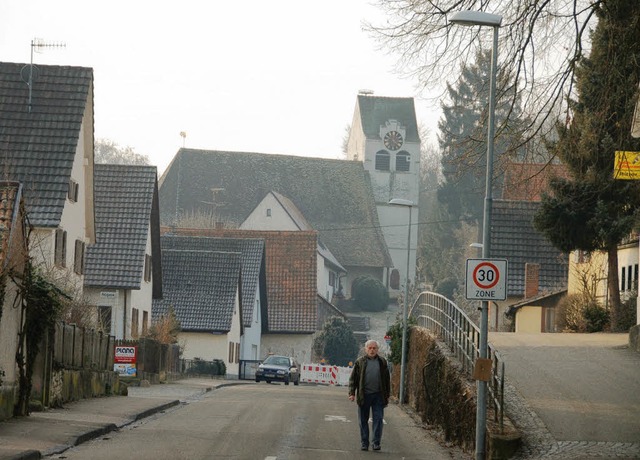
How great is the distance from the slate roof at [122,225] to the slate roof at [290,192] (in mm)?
63420

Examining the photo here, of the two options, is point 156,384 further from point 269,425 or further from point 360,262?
point 360,262

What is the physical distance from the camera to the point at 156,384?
40844 millimetres

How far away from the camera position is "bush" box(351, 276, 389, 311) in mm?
109188

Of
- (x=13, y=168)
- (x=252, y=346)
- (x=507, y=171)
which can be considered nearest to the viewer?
(x=507, y=171)

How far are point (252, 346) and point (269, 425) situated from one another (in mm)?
47168

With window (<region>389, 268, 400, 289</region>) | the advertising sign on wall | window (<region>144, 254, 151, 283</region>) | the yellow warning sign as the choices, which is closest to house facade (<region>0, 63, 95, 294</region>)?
the advertising sign on wall

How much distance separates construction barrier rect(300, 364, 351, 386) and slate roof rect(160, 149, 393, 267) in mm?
48406

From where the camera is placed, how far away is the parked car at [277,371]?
57438mm

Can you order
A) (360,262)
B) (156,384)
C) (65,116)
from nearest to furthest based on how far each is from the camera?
(65,116)
(156,384)
(360,262)

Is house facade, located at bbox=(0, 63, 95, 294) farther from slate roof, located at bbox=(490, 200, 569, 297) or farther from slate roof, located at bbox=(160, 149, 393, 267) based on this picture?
slate roof, located at bbox=(160, 149, 393, 267)

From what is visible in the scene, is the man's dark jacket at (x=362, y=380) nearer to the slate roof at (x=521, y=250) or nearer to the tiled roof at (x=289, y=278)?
the slate roof at (x=521, y=250)

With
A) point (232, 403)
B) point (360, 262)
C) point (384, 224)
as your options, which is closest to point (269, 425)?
point (232, 403)

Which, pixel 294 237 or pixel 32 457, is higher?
pixel 294 237

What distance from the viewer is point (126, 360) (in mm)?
38125
